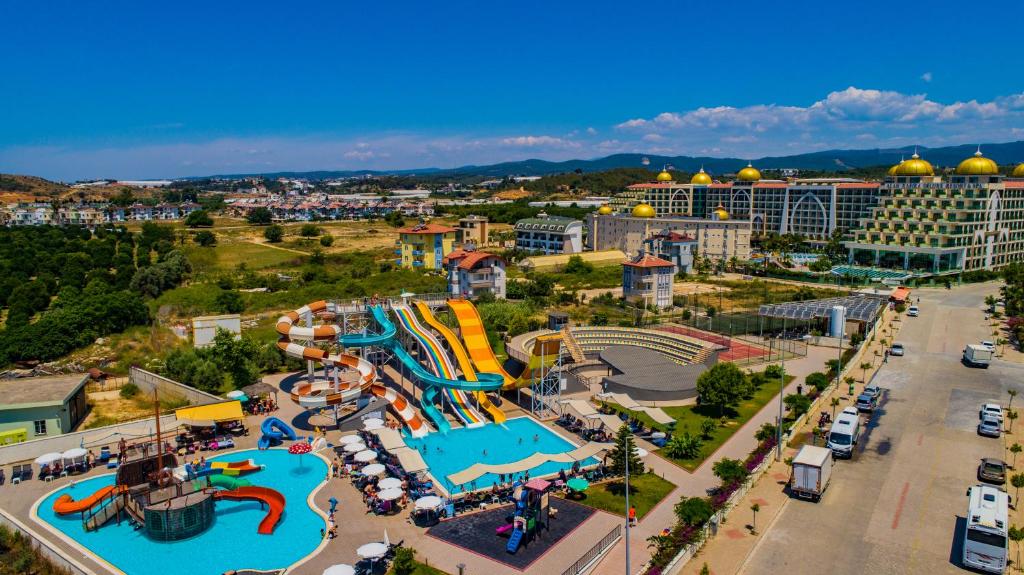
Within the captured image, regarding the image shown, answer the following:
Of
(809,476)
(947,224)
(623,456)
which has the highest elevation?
(947,224)

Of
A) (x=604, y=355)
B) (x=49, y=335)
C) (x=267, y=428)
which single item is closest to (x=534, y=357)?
(x=604, y=355)

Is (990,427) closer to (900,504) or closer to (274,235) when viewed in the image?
(900,504)

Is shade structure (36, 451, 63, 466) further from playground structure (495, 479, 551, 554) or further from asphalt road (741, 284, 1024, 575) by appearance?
asphalt road (741, 284, 1024, 575)

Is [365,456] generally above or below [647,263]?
below

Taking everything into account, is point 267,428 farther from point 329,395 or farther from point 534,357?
point 534,357

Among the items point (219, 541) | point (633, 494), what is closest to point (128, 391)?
point (219, 541)

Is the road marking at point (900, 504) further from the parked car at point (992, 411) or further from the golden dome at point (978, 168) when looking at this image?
the golden dome at point (978, 168)

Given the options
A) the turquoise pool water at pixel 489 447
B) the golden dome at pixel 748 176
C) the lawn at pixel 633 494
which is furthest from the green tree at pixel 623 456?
the golden dome at pixel 748 176
